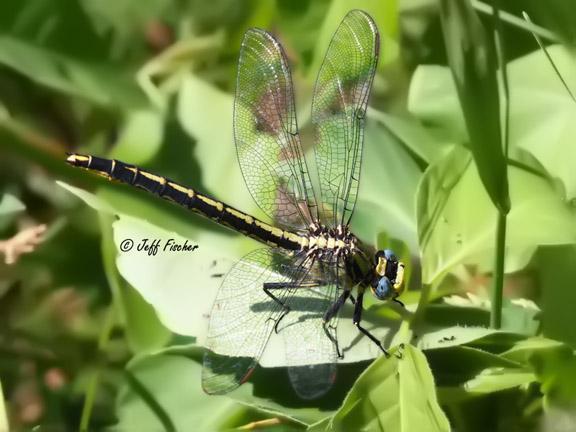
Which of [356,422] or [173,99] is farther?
[173,99]

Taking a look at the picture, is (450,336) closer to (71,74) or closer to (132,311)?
(132,311)

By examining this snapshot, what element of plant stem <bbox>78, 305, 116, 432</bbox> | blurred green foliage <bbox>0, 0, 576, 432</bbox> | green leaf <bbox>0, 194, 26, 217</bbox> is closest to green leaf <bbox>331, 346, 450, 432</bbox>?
blurred green foliage <bbox>0, 0, 576, 432</bbox>

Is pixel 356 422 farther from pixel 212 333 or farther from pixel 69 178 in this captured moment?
pixel 69 178

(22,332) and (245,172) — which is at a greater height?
(245,172)

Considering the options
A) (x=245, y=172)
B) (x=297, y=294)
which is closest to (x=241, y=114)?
(x=245, y=172)

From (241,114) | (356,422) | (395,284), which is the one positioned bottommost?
(356,422)

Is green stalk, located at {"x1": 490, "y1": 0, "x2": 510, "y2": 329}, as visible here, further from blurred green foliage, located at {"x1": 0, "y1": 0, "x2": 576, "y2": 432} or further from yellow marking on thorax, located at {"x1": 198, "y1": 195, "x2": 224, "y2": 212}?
yellow marking on thorax, located at {"x1": 198, "y1": 195, "x2": 224, "y2": 212}
